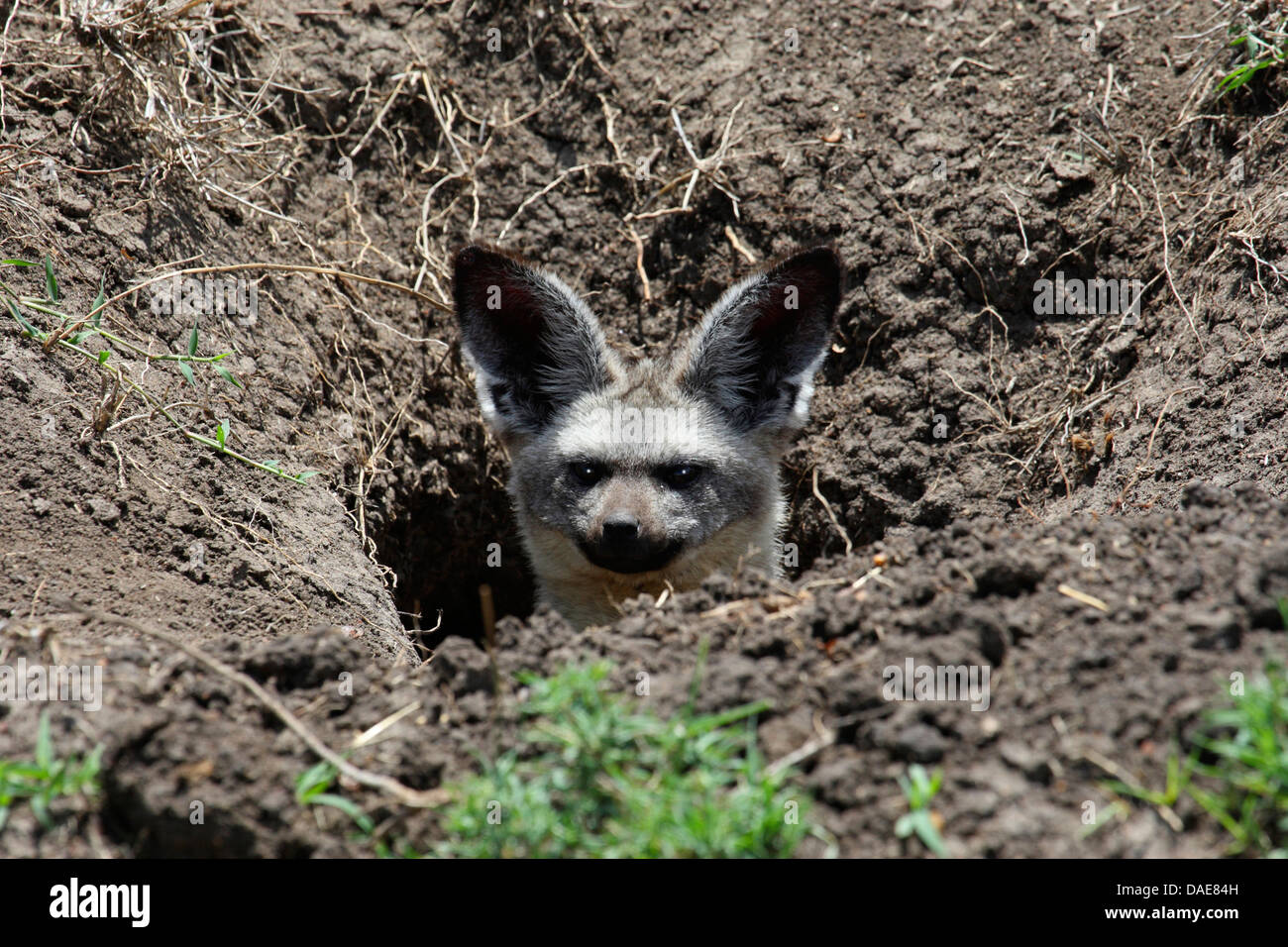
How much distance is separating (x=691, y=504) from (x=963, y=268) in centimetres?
227

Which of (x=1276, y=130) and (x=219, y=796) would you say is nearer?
(x=219, y=796)

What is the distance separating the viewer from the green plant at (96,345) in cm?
431

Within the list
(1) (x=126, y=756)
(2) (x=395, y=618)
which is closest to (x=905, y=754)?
(1) (x=126, y=756)

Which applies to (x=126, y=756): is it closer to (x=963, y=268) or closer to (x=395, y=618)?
(x=395, y=618)

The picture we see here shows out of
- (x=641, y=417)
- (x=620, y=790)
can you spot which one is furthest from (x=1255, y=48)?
(x=620, y=790)

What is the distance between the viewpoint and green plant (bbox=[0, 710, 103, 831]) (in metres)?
2.56

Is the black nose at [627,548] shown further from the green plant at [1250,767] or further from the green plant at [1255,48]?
the green plant at [1255,48]

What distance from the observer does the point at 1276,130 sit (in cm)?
514

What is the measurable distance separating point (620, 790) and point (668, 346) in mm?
4272

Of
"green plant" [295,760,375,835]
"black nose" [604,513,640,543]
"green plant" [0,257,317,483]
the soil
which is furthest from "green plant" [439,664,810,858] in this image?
"green plant" [0,257,317,483]

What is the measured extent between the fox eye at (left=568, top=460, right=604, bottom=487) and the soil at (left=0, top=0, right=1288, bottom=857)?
843 millimetres

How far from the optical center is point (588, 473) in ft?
16.9

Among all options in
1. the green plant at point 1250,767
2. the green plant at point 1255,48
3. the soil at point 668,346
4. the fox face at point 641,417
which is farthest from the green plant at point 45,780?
the green plant at point 1255,48

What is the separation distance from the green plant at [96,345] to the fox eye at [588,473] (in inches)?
49.5
